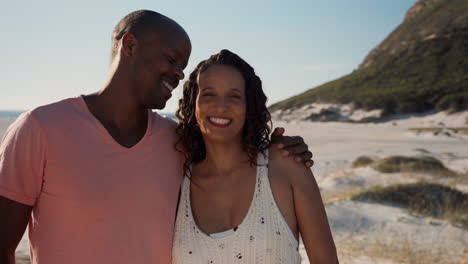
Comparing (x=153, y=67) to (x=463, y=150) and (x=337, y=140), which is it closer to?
(x=463, y=150)

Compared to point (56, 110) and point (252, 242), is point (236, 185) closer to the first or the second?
point (252, 242)

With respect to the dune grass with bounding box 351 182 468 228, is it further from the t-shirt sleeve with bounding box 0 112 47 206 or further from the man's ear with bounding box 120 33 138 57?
the t-shirt sleeve with bounding box 0 112 47 206

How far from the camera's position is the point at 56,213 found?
212 centimetres

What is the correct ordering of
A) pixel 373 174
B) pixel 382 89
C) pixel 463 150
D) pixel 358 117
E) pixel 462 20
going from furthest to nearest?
1. pixel 462 20
2. pixel 382 89
3. pixel 358 117
4. pixel 463 150
5. pixel 373 174

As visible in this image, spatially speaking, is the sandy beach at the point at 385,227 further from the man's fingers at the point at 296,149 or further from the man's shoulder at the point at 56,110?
the man's shoulder at the point at 56,110

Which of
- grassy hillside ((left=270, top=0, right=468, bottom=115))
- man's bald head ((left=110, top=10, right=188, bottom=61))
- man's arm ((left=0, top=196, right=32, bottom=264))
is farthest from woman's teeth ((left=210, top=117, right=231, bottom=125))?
grassy hillside ((left=270, top=0, right=468, bottom=115))

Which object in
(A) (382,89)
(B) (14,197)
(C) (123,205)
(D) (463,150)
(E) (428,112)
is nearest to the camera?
(B) (14,197)

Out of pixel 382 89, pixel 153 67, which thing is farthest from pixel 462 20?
pixel 153 67

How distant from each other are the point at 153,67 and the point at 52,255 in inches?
51.0

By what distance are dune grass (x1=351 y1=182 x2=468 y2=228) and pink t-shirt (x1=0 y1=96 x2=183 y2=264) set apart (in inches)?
260

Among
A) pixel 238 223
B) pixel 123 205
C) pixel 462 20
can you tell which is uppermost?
pixel 462 20

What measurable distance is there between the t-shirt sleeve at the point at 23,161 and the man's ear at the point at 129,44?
0.79 m

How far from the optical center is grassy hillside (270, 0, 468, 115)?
131 feet

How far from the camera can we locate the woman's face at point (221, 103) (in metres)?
2.68
